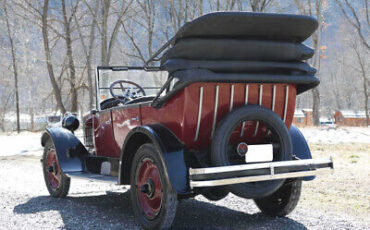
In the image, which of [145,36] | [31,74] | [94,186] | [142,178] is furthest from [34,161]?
A: [31,74]

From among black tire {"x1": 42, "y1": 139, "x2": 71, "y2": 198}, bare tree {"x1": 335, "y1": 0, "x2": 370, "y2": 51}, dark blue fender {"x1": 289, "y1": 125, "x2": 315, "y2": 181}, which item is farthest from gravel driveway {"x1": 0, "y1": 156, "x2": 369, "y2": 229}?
bare tree {"x1": 335, "y1": 0, "x2": 370, "y2": 51}

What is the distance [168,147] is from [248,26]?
129 centimetres

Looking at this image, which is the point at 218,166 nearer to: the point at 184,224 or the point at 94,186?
the point at 184,224

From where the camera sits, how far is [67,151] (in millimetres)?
5613

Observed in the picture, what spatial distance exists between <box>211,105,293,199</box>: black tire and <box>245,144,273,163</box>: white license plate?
10cm

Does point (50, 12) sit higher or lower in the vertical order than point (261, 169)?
higher

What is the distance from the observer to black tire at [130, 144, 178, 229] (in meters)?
3.55

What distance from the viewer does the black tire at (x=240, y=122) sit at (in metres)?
3.54

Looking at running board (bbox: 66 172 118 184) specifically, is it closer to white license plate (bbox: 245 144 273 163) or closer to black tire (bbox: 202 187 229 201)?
black tire (bbox: 202 187 229 201)

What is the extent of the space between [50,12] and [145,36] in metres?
6.87

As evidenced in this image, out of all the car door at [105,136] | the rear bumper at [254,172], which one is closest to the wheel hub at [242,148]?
the rear bumper at [254,172]

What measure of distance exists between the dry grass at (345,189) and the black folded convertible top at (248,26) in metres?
2.25

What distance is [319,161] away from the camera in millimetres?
3854

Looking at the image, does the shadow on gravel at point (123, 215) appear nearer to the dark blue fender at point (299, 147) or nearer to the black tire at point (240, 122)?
the black tire at point (240, 122)
